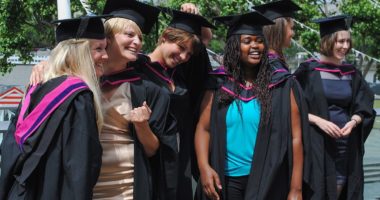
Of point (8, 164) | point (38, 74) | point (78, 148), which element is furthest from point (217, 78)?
point (8, 164)

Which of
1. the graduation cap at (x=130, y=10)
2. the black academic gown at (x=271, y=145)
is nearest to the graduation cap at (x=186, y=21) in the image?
the graduation cap at (x=130, y=10)

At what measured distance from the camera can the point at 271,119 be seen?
302 centimetres

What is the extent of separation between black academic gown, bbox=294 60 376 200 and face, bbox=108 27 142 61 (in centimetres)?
144

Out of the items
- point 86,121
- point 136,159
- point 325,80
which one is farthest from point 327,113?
point 86,121

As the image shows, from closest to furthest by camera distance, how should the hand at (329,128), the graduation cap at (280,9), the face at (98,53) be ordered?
the face at (98,53), the graduation cap at (280,9), the hand at (329,128)

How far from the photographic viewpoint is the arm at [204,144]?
3113mm

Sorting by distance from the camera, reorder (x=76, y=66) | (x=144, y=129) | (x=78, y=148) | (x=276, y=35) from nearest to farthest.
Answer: (x=78, y=148) → (x=76, y=66) → (x=144, y=129) → (x=276, y=35)

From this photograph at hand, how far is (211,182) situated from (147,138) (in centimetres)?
60

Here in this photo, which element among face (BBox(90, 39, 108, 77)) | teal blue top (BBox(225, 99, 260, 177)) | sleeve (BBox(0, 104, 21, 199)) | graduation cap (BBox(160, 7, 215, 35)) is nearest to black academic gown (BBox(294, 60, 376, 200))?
teal blue top (BBox(225, 99, 260, 177))

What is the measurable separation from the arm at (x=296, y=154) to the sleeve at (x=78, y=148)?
1.23 meters

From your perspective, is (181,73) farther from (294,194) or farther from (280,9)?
(294,194)

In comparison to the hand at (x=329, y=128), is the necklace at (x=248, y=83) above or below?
above

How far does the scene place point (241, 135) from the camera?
306 cm

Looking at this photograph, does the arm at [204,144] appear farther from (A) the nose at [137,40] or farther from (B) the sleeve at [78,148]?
(B) the sleeve at [78,148]
